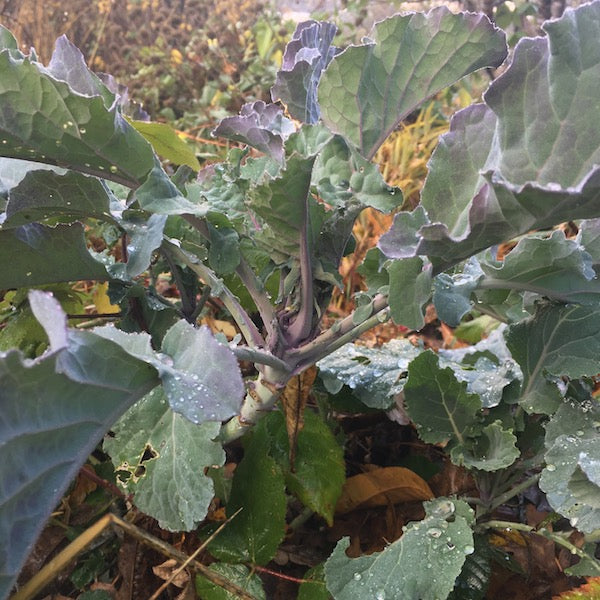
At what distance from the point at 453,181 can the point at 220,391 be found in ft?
0.98

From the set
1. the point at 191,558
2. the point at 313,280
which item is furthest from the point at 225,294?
the point at 191,558

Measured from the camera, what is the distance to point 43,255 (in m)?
0.66

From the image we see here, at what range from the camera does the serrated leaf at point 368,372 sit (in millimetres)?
782

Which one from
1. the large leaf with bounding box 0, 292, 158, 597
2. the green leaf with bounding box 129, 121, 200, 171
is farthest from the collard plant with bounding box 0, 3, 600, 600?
the green leaf with bounding box 129, 121, 200, 171

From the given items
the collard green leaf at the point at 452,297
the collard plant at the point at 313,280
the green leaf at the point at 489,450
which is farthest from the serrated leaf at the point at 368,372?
the collard green leaf at the point at 452,297

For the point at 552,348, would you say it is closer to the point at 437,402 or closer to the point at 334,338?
the point at 437,402

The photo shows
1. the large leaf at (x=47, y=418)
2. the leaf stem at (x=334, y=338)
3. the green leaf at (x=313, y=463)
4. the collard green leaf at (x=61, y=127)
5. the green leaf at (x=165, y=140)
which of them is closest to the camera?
the large leaf at (x=47, y=418)

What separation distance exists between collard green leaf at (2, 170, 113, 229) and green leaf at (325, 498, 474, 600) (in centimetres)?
45

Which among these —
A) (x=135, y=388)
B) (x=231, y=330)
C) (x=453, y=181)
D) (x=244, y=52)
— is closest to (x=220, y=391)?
(x=135, y=388)

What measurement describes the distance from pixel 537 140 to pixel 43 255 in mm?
532

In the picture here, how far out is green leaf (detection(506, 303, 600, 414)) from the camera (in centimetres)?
68

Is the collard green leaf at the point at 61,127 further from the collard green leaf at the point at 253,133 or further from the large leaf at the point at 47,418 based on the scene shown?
the large leaf at the point at 47,418

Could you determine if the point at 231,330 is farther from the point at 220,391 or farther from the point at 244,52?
the point at 244,52

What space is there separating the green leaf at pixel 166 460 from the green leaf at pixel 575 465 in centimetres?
34
